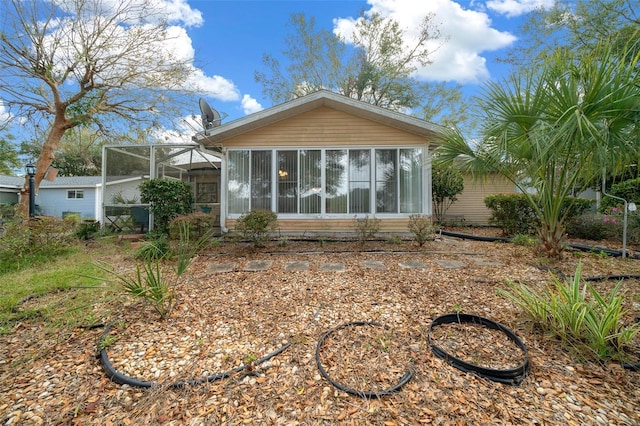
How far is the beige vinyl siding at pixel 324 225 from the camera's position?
7.05 metres

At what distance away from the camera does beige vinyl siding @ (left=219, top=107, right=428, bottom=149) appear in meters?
6.99

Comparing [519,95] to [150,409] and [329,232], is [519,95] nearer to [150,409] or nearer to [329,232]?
[329,232]

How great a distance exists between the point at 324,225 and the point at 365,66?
12428 mm

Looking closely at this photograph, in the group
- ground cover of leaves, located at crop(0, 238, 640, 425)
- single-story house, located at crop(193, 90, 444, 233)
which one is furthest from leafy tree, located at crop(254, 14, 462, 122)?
ground cover of leaves, located at crop(0, 238, 640, 425)

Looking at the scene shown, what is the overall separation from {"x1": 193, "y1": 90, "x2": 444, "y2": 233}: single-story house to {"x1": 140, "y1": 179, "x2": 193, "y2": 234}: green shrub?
1133mm

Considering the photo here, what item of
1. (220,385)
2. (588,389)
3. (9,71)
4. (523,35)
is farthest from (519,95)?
(9,71)

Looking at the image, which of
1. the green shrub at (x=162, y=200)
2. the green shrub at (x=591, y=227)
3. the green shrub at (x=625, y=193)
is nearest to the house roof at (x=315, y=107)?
the green shrub at (x=162, y=200)

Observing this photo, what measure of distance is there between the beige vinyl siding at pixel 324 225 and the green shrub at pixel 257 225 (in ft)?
3.11

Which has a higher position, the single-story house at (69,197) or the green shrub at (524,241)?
the single-story house at (69,197)

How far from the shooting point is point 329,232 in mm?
7070

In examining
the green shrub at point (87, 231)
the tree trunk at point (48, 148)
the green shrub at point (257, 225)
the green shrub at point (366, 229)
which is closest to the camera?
the green shrub at point (257, 225)

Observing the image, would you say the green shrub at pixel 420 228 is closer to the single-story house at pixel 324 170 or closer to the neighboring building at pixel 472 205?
the single-story house at pixel 324 170

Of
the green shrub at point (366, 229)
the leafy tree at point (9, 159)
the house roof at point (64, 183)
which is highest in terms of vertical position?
the leafy tree at point (9, 159)

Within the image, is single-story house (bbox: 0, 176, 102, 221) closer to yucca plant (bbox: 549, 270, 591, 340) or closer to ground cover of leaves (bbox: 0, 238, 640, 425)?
ground cover of leaves (bbox: 0, 238, 640, 425)
